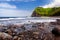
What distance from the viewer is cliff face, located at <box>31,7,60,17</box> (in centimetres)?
146

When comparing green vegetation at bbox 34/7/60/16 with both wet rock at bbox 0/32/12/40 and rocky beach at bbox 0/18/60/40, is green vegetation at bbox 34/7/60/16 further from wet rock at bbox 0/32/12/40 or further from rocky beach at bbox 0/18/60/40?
wet rock at bbox 0/32/12/40

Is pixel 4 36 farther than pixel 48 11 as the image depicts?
No

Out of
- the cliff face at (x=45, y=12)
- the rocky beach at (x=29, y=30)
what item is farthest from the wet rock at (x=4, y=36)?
the cliff face at (x=45, y=12)

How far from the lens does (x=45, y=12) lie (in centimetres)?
148

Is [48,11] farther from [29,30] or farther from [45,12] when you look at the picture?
[29,30]

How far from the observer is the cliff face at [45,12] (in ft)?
4.78

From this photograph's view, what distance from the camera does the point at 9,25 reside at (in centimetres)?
139

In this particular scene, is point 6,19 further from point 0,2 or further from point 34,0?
point 34,0

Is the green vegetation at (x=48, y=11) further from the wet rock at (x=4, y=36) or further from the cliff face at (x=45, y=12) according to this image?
the wet rock at (x=4, y=36)

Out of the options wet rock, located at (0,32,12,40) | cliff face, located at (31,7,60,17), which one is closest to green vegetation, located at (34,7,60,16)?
cliff face, located at (31,7,60,17)

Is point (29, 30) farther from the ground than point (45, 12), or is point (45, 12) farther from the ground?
point (45, 12)

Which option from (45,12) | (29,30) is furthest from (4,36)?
(45,12)

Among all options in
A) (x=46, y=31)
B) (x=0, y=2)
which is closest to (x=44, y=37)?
(x=46, y=31)

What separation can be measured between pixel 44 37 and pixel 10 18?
1.37 ft
